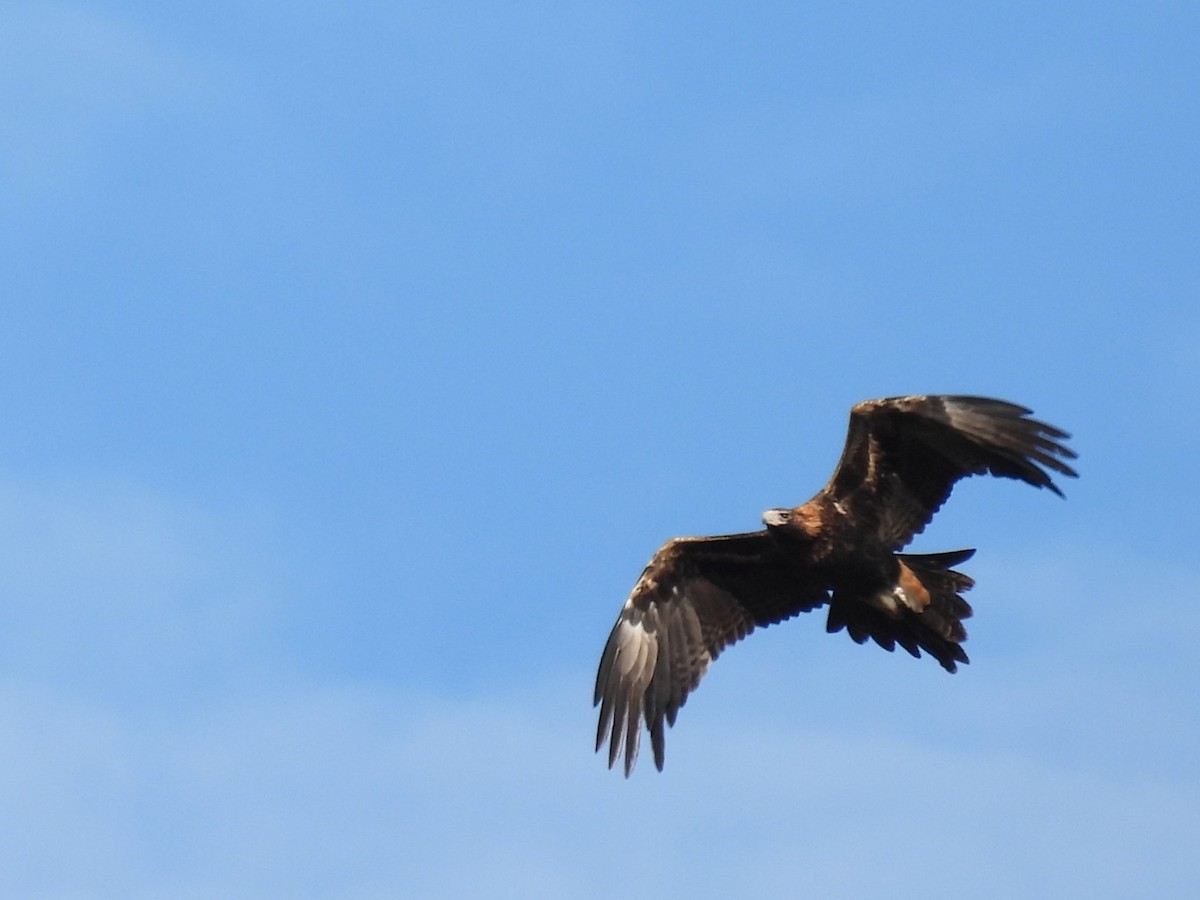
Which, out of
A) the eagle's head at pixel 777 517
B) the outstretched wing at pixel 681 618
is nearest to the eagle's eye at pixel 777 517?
the eagle's head at pixel 777 517

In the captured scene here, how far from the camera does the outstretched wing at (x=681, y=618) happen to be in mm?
21578

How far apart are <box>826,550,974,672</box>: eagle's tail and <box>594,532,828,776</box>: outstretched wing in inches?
45.9

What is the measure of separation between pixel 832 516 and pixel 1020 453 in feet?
6.07

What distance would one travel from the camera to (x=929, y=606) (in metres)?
20.5

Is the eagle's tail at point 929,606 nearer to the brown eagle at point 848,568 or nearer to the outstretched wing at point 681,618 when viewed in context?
the brown eagle at point 848,568

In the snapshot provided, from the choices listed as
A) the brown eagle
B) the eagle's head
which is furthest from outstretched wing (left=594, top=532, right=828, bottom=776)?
the eagle's head

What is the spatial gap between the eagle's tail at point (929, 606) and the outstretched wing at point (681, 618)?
1.17 m

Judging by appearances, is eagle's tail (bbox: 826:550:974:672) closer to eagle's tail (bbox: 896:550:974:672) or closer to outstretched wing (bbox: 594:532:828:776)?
eagle's tail (bbox: 896:550:974:672)

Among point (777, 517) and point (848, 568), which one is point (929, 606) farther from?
point (777, 517)

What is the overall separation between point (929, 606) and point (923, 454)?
1.36m

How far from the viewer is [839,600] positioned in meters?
21.1

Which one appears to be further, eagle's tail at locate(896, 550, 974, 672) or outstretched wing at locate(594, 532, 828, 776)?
outstretched wing at locate(594, 532, 828, 776)

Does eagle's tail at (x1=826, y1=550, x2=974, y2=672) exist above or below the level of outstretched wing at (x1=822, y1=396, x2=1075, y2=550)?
below

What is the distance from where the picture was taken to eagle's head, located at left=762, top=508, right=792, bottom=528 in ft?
67.4
